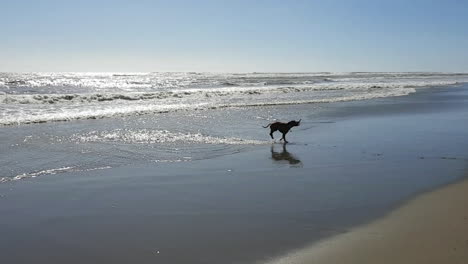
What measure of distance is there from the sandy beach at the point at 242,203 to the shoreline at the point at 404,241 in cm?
1

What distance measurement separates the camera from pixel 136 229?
5.05 metres

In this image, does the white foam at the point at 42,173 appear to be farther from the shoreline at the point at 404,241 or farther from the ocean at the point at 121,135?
the shoreline at the point at 404,241

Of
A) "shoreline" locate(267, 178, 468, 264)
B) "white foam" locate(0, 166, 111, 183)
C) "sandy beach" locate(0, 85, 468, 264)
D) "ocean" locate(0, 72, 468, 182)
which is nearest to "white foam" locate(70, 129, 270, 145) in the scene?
"ocean" locate(0, 72, 468, 182)

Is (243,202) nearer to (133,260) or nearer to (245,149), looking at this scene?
(133,260)

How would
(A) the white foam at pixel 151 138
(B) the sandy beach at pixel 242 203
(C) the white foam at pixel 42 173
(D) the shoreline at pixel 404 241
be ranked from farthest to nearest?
(A) the white foam at pixel 151 138 → (C) the white foam at pixel 42 173 → (B) the sandy beach at pixel 242 203 → (D) the shoreline at pixel 404 241

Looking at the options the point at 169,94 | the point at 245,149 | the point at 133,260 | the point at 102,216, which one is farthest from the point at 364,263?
the point at 169,94

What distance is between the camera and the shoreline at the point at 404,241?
4230 mm

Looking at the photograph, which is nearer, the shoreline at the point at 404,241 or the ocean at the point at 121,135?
the shoreline at the point at 404,241

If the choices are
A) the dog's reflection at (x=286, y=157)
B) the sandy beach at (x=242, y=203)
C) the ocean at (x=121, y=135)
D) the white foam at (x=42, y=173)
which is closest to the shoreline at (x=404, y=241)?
the sandy beach at (x=242, y=203)

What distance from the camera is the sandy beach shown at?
14.7 ft

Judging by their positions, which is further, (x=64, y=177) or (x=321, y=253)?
(x=64, y=177)

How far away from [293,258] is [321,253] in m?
0.31

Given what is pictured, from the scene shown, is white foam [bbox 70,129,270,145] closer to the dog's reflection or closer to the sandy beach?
the sandy beach

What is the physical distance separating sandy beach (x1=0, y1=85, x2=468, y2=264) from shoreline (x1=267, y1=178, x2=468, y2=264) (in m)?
0.01
